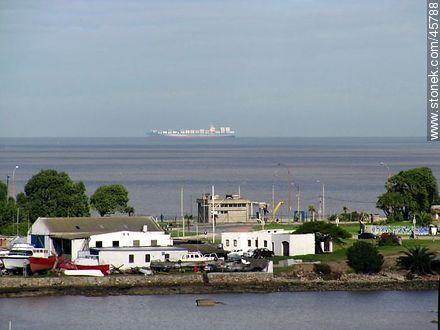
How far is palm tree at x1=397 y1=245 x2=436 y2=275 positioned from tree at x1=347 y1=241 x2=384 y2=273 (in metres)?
1.13

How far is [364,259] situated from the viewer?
59.6 m

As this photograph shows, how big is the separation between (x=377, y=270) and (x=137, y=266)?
11536 mm

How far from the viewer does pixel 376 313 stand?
52.5 metres

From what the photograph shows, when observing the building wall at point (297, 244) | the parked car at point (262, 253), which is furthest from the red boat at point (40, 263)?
the building wall at point (297, 244)

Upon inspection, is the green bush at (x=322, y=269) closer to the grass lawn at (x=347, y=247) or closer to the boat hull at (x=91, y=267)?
the grass lawn at (x=347, y=247)

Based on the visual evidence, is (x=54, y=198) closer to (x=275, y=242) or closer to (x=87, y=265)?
(x=275, y=242)

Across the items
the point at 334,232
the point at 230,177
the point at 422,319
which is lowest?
the point at 422,319

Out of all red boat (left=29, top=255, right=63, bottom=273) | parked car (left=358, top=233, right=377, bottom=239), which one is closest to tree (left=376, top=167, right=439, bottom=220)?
parked car (left=358, top=233, right=377, bottom=239)

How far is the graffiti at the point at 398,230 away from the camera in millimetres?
71625

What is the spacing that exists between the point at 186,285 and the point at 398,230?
65.3 ft

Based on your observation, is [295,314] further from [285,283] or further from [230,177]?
[230,177]

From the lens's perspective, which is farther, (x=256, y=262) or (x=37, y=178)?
(x=37, y=178)

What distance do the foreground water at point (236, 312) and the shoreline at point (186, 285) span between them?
0.75 m

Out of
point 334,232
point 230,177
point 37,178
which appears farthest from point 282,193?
point 334,232
